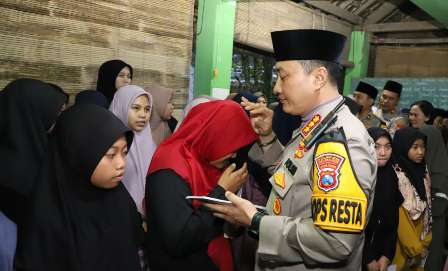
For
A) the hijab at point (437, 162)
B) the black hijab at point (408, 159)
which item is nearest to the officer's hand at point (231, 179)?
the black hijab at point (408, 159)

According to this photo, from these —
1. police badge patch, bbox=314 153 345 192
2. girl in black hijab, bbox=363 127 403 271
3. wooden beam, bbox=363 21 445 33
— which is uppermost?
wooden beam, bbox=363 21 445 33

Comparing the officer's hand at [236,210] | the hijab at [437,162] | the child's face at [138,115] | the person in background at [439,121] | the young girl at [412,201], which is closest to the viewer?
the officer's hand at [236,210]

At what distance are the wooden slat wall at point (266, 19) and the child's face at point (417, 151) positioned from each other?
3.15 m

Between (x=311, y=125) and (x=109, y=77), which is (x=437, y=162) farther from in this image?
(x=109, y=77)

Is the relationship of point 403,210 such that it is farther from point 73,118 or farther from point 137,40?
point 137,40

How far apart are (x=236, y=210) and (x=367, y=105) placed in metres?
3.35

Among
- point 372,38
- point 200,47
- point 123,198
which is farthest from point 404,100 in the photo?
point 123,198

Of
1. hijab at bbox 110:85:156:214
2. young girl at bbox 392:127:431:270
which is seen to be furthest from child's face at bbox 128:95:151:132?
young girl at bbox 392:127:431:270

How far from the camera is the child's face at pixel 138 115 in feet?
9.20

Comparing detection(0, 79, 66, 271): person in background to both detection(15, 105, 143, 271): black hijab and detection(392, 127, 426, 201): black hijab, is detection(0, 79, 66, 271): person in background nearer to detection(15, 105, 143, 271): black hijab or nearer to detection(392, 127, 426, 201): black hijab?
detection(15, 105, 143, 271): black hijab

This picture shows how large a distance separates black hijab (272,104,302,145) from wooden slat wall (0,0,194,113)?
1877 millimetres

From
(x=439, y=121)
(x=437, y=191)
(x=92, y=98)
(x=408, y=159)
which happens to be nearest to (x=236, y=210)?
(x=92, y=98)

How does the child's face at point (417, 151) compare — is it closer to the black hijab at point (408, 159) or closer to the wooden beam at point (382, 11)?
the black hijab at point (408, 159)

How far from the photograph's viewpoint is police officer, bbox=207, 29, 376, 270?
1116mm
